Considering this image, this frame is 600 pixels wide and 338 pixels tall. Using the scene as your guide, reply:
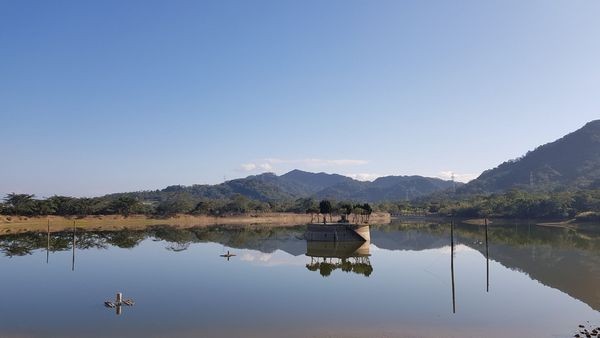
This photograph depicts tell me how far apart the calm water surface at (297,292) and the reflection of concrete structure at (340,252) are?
0.41 m

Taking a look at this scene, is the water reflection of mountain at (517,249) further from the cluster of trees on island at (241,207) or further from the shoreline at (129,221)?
the shoreline at (129,221)

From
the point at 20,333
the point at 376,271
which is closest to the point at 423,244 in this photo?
the point at 376,271

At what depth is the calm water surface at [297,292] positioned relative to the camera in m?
21.7

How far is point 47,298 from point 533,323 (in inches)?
1104

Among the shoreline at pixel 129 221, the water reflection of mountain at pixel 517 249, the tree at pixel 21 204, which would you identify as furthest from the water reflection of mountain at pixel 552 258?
the tree at pixel 21 204

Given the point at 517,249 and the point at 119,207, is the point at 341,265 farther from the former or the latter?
the point at 119,207

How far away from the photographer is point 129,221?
10519 centimetres

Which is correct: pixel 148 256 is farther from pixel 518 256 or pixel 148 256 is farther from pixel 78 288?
pixel 518 256


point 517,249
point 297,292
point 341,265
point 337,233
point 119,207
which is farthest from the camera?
point 119,207

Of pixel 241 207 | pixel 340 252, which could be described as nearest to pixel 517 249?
pixel 340 252

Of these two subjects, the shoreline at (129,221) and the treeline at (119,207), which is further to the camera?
the treeline at (119,207)

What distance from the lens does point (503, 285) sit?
1303 inches

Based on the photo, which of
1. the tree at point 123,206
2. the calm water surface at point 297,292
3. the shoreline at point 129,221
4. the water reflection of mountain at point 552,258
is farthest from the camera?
the tree at point 123,206

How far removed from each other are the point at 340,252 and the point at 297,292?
2451 centimetres
